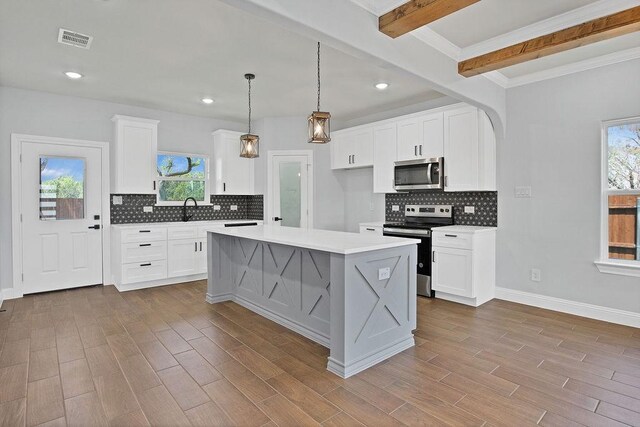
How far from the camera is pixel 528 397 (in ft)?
7.07

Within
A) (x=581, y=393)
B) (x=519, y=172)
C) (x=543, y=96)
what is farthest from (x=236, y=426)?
(x=543, y=96)

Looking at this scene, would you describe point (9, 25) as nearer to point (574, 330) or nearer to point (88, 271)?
point (88, 271)

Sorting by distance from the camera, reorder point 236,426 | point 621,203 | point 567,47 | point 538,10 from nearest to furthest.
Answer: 1. point 236,426
2. point 538,10
3. point 567,47
4. point 621,203

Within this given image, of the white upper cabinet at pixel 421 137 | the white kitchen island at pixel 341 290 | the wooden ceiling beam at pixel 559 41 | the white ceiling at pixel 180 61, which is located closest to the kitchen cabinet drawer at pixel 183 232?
the white kitchen island at pixel 341 290

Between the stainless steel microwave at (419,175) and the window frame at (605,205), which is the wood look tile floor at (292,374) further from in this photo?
the stainless steel microwave at (419,175)

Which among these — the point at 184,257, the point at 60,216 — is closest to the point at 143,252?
the point at 184,257

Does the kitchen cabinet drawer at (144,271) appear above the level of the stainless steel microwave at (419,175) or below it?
below

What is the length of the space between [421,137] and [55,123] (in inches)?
193

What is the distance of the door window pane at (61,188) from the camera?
4.58m

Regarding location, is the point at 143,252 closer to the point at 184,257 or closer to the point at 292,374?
the point at 184,257

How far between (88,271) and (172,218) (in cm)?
136

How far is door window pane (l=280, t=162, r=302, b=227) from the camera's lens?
6.01 meters

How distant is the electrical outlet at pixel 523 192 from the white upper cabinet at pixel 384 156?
5.19 feet

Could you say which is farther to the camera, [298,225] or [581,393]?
[298,225]
